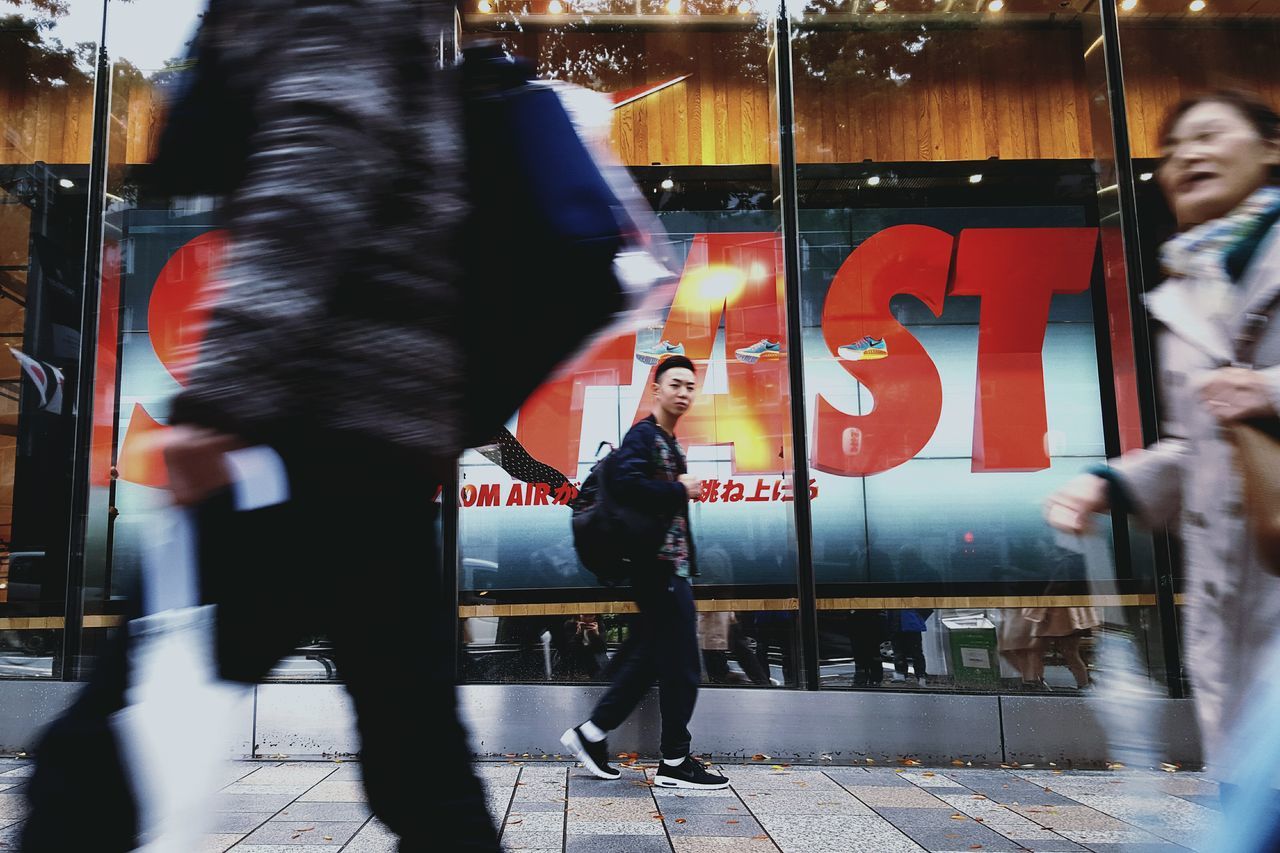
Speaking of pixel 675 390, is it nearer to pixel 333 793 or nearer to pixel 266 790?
pixel 333 793

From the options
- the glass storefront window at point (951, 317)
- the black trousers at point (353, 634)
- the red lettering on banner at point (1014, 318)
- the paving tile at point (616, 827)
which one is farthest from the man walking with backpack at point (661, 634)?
the red lettering on banner at point (1014, 318)

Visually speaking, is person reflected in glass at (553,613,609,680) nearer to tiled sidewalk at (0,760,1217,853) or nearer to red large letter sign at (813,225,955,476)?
tiled sidewalk at (0,760,1217,853)

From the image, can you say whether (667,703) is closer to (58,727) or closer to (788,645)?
(788,645)

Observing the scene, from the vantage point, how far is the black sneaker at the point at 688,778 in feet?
14.0

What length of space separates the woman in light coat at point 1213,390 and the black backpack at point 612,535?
8.22 ft

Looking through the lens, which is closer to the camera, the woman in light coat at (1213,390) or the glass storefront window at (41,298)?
the woman in light coat at (1213,390)

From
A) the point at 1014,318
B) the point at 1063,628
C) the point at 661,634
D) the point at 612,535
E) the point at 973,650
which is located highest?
the point at 1014,318

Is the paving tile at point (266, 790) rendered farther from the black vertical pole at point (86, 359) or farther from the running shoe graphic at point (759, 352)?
the running shoe graphic at point (759, 352)

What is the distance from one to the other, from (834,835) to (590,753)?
133cm

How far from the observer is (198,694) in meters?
1.06

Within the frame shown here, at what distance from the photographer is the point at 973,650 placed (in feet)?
19.3

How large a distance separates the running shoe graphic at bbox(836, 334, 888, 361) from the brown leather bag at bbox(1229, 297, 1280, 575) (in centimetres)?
497

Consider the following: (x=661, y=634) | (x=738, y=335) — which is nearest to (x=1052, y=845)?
(x=661, y=634)

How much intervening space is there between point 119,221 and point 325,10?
18.4 feet
